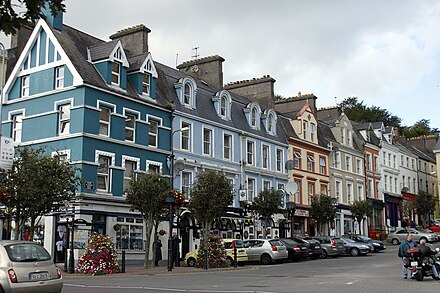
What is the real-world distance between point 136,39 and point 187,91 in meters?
4.70

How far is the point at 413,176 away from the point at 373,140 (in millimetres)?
11830

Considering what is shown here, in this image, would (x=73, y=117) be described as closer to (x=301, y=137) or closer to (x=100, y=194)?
(x=100, y=194)

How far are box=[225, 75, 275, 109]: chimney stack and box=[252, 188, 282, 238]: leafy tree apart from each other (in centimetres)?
1052

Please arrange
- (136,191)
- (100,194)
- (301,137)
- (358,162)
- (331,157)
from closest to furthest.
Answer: (136,191), (100,194), (301,137), (331,157), (358,162)

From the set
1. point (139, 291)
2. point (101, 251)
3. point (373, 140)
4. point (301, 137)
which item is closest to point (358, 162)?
point (373, 140)

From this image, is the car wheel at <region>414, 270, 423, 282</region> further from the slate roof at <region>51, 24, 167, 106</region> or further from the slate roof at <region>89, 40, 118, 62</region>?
the slate roof at <region>89, 40, 118, 62</region>

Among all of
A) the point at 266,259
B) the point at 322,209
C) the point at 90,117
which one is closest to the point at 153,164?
the point at 90,117

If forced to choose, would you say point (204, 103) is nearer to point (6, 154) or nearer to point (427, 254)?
point (6, 154)

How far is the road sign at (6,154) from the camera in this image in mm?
23375

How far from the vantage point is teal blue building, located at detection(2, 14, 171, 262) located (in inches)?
1167

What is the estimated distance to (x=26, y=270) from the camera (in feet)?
42.4

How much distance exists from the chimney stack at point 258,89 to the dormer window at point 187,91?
35.9 feet

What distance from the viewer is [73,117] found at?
98.7 feet

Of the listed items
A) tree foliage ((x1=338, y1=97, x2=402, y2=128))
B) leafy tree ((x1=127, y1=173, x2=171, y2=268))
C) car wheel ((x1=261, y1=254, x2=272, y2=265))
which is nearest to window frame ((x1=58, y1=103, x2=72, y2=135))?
leafy tree ((x1=127, y1=173, x2=171, y2=268))
